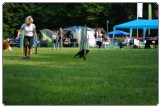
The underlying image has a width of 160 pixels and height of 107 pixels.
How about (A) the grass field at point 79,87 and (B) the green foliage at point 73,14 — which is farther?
(B) the green foliage at point 73,14

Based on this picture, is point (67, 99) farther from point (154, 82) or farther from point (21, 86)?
point (154, 82)

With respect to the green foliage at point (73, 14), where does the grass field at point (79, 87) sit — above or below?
below

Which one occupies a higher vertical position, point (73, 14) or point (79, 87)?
point (73, 14)

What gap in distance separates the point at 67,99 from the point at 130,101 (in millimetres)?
706

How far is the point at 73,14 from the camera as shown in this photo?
116ft

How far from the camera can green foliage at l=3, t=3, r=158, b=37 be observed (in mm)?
32094

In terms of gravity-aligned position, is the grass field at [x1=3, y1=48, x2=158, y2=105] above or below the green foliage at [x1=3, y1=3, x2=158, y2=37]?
below

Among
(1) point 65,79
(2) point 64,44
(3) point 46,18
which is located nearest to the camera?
(1) point 65,79

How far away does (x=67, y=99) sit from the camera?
4996 millimetres

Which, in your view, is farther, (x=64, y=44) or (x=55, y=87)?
(x=64, y=44)

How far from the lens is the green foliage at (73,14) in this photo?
105ft

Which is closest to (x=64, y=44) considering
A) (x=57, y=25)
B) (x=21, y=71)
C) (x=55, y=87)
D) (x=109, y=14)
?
(x=109, y=14)

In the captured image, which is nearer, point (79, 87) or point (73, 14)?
point (79, 87)

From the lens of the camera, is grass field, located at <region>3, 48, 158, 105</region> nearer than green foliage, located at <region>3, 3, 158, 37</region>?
Yes
